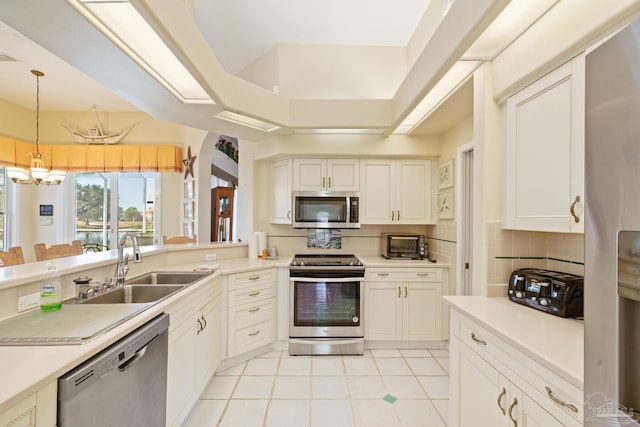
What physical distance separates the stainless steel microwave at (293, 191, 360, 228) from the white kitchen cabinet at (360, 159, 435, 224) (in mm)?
149

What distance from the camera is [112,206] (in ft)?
17.4

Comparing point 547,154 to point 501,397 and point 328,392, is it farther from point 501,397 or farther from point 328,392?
point 328,392

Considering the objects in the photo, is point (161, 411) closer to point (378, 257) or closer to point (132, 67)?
point (132, 67)

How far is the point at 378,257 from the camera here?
3.68 metres

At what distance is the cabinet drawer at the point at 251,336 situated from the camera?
2.71 m

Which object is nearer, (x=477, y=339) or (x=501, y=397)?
(x=501, y=397)

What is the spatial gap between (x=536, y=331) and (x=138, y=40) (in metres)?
2.46

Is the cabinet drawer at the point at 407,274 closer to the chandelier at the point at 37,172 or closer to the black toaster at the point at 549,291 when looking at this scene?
the black toaster at the point at 549,291

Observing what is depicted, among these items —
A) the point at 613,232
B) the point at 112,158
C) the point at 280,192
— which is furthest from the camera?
the point at 112,158

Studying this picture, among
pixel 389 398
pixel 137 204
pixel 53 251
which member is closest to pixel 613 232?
pixel 389 398

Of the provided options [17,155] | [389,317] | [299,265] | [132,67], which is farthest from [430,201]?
[17,155]

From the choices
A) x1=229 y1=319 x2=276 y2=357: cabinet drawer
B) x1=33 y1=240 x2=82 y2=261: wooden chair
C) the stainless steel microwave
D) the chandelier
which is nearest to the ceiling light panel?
the stainless steel microwave

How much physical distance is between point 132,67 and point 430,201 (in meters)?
3.12

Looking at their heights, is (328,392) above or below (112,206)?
below
